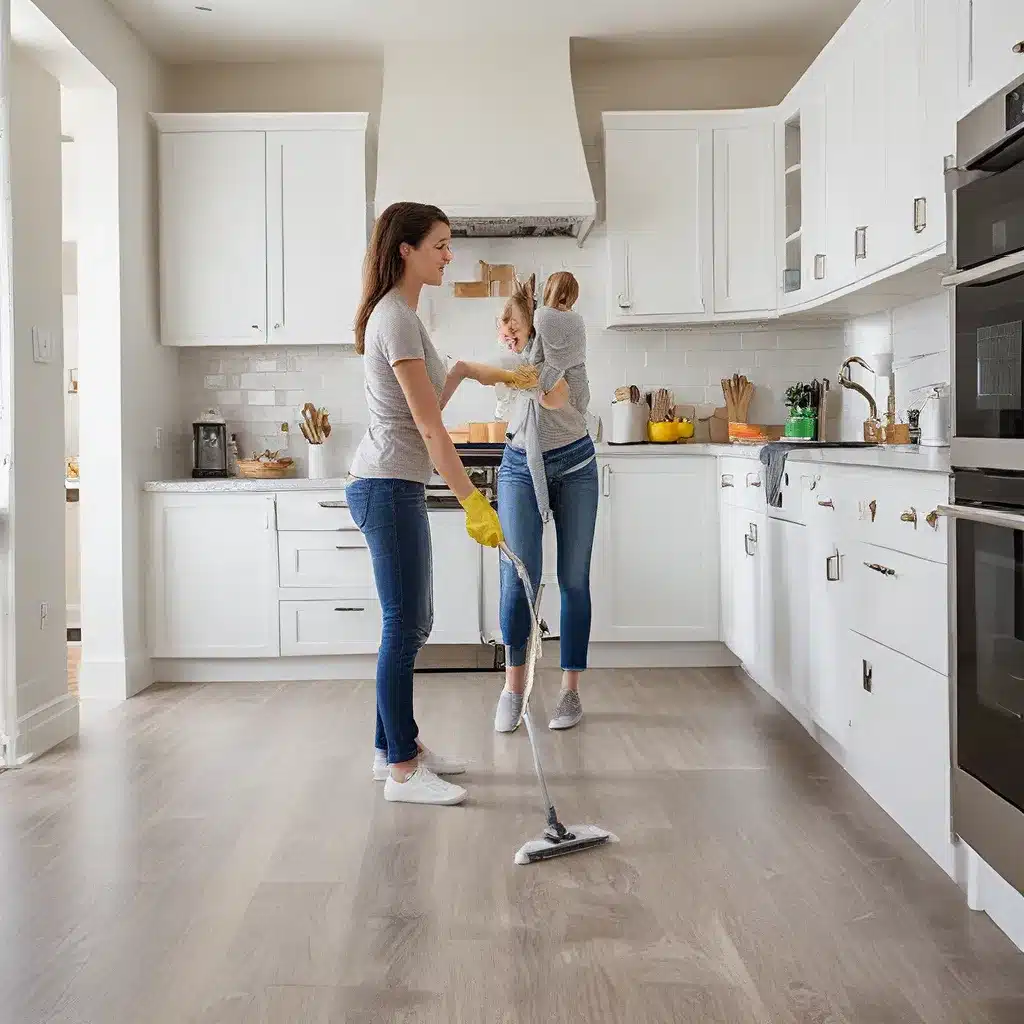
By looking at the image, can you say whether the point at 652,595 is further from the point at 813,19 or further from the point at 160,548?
the point at 813,19

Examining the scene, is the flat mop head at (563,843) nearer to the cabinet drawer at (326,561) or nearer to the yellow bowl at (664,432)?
the cabinet drawer at (326,561)

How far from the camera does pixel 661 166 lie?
495 centimetres

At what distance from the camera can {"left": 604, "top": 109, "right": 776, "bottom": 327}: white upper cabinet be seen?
494 centimetres

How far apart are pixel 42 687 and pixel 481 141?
2.84 m

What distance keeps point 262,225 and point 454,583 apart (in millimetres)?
1784

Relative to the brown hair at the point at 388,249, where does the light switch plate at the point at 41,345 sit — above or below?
below

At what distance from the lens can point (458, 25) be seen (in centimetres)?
475

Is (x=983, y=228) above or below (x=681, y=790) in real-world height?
above

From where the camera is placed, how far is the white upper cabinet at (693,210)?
494cm

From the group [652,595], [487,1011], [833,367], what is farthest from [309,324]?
[487,1011]

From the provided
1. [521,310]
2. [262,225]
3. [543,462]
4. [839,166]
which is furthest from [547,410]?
[262,225]

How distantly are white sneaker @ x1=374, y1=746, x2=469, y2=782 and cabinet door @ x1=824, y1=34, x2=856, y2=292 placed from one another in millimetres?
2157

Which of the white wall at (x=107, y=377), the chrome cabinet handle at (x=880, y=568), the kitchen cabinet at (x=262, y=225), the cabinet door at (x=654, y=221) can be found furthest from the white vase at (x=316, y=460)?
the chrome cabinet handle at (x=880, y=568)

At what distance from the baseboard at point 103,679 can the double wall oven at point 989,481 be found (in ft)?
10.9
